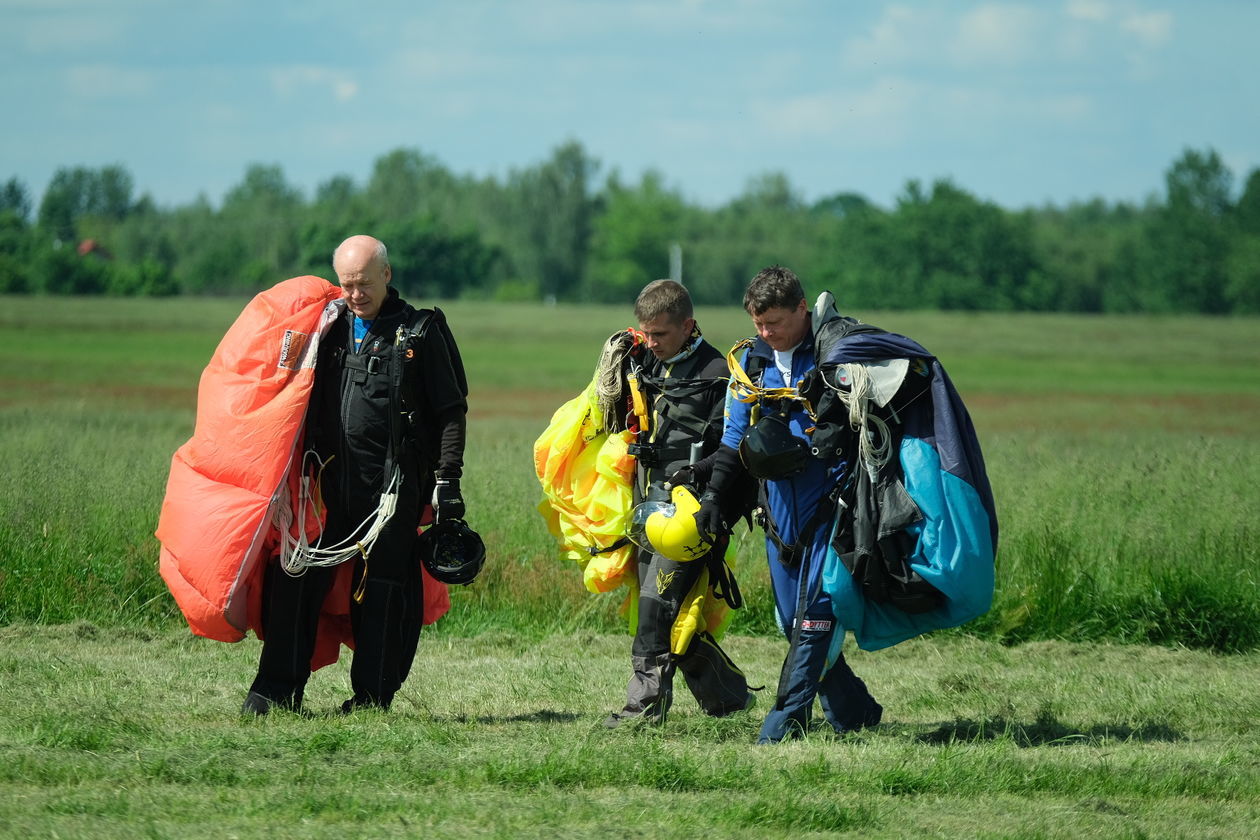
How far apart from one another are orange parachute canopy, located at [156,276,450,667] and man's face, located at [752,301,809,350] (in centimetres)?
179

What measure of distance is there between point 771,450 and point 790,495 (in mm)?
335

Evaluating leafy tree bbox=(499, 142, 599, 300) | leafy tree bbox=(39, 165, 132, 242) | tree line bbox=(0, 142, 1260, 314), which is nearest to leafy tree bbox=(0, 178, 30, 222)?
tree line bbox=(0, 142, 1260, 314)

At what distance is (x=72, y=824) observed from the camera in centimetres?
398

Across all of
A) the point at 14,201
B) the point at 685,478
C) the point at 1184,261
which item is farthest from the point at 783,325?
the point at 1184,261

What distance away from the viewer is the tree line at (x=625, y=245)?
217ft

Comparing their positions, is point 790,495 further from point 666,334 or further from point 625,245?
point 625,245

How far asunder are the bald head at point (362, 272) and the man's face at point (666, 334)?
43.1 inches

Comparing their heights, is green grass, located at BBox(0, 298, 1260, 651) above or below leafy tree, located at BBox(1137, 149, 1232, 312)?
below

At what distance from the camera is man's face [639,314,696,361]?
18.6 feet

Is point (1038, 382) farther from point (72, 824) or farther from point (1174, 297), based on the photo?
point (1174, 297)

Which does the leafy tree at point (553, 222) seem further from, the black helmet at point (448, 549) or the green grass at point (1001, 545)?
the black helmet at point (448, 549)

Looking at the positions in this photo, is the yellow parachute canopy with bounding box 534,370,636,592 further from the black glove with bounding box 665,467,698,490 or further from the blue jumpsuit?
the blue jumpsuit

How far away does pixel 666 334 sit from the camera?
5691mm

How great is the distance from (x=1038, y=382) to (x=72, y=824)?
A: 35849 mm
